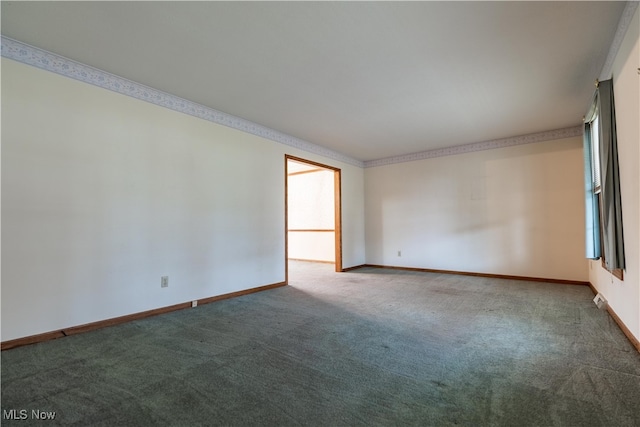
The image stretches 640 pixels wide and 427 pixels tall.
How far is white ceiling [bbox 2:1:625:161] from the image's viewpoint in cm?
201

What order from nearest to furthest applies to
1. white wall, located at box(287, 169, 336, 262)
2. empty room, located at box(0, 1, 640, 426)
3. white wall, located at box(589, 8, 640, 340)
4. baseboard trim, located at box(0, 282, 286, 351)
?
empty room, located at box(0, 1, 640, 426) < white wall, located at box(589, 8, 640, 340) < baseboard trim, located at box(0, 282, 286, 351) < white wall, located at box(287, 169, 336, 262)

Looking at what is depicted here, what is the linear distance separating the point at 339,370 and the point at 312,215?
5.79 m

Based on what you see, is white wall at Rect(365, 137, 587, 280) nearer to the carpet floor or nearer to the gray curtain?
the carpet floor

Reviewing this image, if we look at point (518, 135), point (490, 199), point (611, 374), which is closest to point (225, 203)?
point (611, 374)

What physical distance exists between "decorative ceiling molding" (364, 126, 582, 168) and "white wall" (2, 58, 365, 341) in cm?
317

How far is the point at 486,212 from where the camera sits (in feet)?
16.9

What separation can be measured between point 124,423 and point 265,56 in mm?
2632

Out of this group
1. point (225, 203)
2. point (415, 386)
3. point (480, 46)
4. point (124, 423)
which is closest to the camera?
point (124, 423)

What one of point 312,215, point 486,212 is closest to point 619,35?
point 486,212

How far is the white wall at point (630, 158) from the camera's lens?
1.93 m

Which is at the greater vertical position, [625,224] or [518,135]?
[518,135]

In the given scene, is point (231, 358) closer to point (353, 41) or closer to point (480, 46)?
point (353, 41)

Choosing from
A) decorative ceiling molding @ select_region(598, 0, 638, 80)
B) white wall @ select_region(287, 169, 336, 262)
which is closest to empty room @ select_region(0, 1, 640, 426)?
decorative ceiling molding @ select_region(598, 0, 638, 80)

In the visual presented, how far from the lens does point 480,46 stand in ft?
7.90
